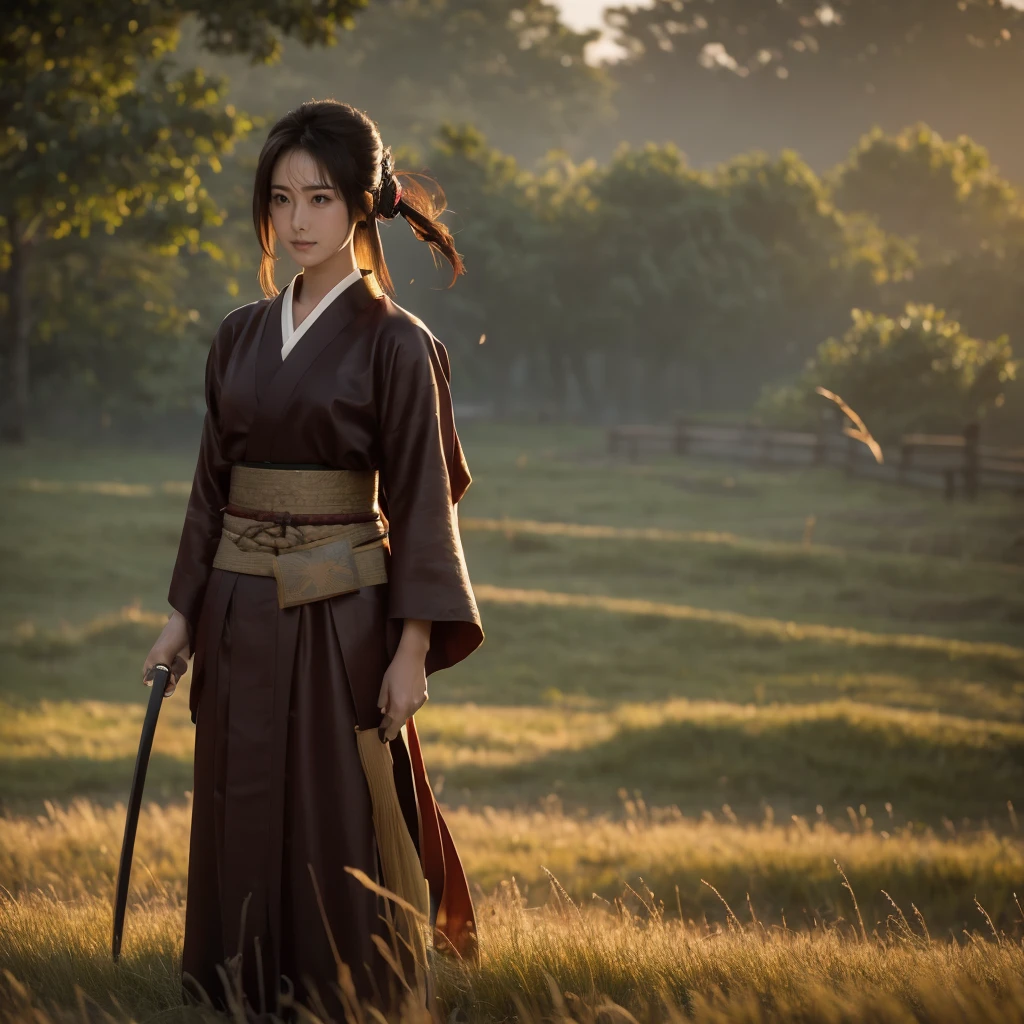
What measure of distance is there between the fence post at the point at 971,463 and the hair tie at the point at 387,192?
26.1 meters

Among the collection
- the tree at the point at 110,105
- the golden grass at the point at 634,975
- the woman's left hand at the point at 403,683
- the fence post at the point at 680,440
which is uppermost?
the tree at the point at 110,105

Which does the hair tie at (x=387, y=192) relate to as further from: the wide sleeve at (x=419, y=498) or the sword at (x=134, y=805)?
the sword at (x=134, y=805)

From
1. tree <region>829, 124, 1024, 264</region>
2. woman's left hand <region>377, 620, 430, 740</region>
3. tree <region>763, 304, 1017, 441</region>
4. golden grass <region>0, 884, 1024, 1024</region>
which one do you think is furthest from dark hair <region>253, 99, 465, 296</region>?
tree <region>829, 124, 1024, 264</region>

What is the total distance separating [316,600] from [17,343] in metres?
28.8

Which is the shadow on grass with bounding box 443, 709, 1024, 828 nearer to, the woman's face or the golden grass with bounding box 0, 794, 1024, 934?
the golden grass with bounding box 0, 794, 1024, 934

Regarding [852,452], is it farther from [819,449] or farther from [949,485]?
[949,485]

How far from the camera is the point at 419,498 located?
3.31 m

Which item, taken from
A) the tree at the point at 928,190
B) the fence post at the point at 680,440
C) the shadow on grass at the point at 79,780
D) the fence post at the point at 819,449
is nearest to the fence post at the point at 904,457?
the fence post at the point at 819,449

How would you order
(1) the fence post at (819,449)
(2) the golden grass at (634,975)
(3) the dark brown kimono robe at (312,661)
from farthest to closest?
(1) the fence post at (819,449) → (3) the dark brown kimono robe at (312,661) → (2) the golden grass at (634,975)

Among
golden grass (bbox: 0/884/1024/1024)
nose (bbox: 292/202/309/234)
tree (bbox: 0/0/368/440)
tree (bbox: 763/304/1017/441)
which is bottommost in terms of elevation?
golden grass (bbox: 0/884/1024/1024)

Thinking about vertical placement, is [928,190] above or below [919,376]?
above

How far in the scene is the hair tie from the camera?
3.49 metres

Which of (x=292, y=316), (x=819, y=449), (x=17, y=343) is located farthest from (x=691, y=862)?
(x=819, y=449)

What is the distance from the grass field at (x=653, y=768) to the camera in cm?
326
